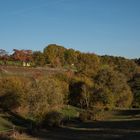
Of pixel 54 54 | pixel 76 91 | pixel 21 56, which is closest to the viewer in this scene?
pixel 76 91

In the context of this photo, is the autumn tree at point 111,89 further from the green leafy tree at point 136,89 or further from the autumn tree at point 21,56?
the autumn tree at point 21,56

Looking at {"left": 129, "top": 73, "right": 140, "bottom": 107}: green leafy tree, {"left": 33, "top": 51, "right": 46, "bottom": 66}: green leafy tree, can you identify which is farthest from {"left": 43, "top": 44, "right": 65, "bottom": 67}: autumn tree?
{"left": 129, "top": 73, "right": 140, "bottom": 107}: green leafy tree

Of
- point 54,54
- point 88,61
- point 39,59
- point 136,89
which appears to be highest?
point 54,54

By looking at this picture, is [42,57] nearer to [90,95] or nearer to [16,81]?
[90,95]

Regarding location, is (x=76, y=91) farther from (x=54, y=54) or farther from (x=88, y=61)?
(x=54, y=54)

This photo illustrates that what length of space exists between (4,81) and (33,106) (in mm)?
20872

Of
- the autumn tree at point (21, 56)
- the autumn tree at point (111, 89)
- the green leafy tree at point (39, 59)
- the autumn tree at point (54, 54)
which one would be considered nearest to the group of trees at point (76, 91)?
the autumn tree at point (111, 89)

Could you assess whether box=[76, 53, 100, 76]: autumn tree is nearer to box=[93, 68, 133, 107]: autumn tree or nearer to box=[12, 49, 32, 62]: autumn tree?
box=[12, 49, 32, 62]: autumn tree

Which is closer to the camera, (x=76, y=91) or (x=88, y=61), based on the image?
(x=76, y=91)

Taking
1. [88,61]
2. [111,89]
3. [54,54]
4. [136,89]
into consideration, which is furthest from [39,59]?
[111,89]

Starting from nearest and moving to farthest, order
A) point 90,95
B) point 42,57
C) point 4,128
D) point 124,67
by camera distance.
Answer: point 4,128 → point 90,95 → point 124,67 → point 42,57

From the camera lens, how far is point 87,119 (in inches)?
2923

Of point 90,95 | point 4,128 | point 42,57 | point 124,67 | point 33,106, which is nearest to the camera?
point 4,128

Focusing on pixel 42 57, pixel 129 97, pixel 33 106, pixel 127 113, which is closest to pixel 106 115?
pixel 127 113
